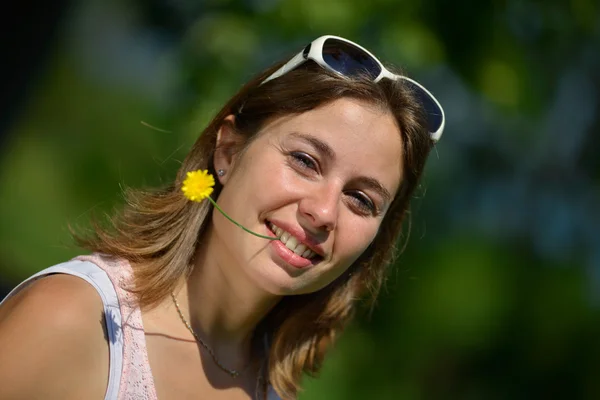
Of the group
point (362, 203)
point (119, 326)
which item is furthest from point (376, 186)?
point (119, 326)

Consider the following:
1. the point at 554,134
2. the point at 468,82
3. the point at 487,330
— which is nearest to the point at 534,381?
the point at 487,330

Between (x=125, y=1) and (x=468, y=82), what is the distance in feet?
6.72

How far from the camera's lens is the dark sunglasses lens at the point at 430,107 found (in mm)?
3050

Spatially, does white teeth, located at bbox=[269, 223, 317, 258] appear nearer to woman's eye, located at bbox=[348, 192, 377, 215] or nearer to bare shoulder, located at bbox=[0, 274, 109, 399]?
woman's eye, located at bbox=[348, 192, 377, 215]

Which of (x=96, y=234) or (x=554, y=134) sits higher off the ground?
(x=554, y=134)

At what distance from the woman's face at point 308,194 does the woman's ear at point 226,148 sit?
0.11ft

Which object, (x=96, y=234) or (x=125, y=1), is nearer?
(x=96, y=234)

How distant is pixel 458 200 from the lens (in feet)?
16.4

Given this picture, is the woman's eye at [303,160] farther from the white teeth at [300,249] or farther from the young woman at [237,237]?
the white teeth at [300,249]

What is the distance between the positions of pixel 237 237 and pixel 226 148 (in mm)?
354

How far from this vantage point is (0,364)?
230cm

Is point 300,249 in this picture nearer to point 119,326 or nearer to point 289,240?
point 289,240

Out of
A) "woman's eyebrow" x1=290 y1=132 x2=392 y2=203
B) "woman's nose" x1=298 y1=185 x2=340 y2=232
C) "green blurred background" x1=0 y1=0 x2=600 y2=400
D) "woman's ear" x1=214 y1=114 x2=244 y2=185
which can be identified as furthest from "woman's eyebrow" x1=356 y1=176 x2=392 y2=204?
"green blurred background" x1=0 y1=0 x2=600 y2=400

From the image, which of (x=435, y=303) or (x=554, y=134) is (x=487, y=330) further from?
(x=554, y=134)
